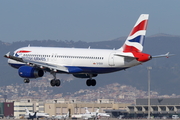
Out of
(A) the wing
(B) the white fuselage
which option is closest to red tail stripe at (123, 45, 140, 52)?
(B) the white fuselage

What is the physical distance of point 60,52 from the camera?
93.3 m

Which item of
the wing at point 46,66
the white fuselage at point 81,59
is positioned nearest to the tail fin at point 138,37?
the white fuselage at point 81,59

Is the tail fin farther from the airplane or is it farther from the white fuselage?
the white fuselage

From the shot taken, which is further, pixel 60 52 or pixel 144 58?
pixel 60 52

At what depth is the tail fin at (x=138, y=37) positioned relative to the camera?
89.8 metres

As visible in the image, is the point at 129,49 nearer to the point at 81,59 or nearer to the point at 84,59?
the point at 84,59

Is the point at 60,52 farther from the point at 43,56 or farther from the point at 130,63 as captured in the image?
the point at 130,63

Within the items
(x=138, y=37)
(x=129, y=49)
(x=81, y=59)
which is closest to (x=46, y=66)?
(x=81, y=59)

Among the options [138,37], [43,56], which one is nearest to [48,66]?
[43,56]

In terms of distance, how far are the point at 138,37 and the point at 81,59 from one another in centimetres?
975

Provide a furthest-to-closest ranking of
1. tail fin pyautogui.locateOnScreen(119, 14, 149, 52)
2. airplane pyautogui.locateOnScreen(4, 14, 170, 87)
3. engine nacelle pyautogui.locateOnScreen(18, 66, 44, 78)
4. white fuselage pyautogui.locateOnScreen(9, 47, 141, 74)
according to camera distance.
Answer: engine nacelle pyautogui.locateOnScreen(18, 66, 44, 78), tail fin pyautogui.locateOnScreen(119, 14, 149, 52), white fuselage pyautogui.locateOnScreen(9, 47, 141, 74), airplane pyautogui.locateOnScreen(4, 14, 170, 87)

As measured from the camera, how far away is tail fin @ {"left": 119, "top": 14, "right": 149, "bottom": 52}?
89.8 m

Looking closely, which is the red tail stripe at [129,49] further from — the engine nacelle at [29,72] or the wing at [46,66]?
the engine nacelle at [29,72]

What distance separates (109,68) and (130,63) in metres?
3.58
